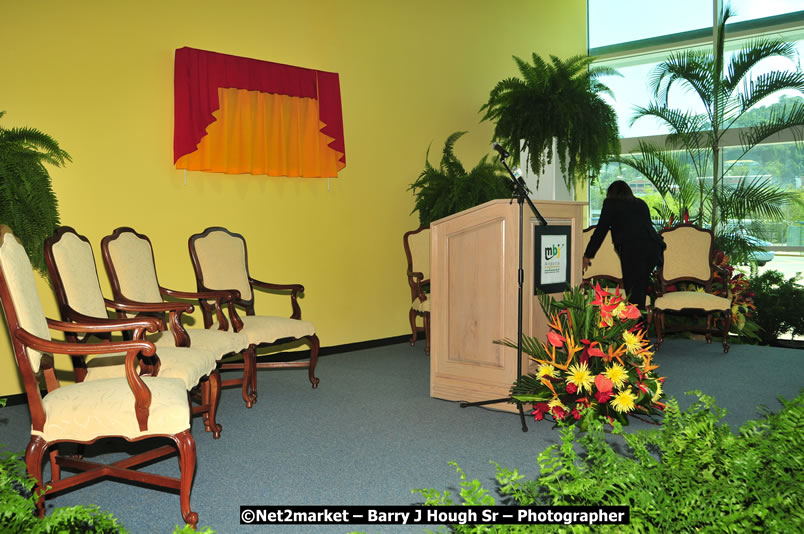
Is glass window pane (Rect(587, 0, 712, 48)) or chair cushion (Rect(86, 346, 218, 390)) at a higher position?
glass window pane (Rect(587, 0, 712, 48))

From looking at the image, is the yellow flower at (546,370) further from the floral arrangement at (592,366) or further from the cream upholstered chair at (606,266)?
the cream upholstered chair at (606,266)

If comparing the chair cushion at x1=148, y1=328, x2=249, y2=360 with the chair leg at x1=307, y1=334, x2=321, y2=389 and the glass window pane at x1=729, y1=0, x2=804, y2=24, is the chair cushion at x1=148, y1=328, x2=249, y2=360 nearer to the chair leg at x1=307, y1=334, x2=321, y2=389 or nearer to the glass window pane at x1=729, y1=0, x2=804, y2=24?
the chair leg at x1=307, y1=334, x2=321, y2=389

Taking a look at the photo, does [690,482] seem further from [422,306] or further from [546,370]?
[422,306]

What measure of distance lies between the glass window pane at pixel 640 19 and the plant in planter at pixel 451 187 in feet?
11.0

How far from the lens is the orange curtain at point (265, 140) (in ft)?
18.2

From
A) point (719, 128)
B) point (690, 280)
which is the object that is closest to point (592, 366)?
point (690, 280)

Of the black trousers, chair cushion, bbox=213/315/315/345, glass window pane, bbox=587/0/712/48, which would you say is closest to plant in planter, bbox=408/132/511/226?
the black trousers

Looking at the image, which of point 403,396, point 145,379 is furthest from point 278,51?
point 145,379

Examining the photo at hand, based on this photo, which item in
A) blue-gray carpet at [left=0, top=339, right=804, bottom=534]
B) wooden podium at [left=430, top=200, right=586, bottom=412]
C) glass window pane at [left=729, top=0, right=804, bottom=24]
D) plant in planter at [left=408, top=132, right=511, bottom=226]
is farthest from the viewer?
glass window pane at [left=729, top=0, right=804, bottom=24]

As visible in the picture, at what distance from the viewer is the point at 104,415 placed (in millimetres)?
2570

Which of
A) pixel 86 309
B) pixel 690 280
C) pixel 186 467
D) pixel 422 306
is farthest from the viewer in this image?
pixel 690 280

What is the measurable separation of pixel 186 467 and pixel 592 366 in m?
2.38

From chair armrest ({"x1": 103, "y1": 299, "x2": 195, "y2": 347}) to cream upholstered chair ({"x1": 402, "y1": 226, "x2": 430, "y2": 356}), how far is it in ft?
9.67

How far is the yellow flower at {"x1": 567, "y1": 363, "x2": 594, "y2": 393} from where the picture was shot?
12.1 feet
